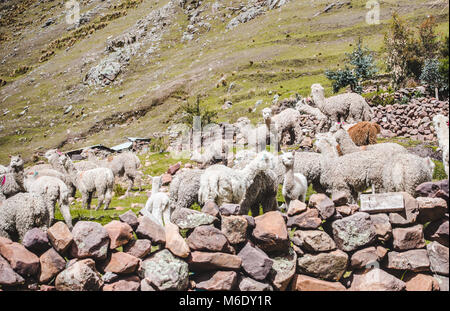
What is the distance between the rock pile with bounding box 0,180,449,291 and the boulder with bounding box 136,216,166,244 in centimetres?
1

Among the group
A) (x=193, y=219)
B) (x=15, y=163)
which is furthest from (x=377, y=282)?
(x=15, y=163)

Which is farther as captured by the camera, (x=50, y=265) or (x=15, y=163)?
(x=15, y=163)

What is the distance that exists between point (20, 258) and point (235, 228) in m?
3.11

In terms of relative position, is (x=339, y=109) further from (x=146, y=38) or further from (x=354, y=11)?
(x=146, y=38)

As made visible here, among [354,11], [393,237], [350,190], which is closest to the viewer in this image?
[393,237]

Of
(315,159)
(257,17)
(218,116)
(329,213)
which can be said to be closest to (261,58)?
(218,116)

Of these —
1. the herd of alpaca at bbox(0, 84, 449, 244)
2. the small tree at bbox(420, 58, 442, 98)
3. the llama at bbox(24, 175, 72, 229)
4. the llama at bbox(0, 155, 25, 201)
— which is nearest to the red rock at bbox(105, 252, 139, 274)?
the herd of alpaca at bbox(0, 84, 449, 244)

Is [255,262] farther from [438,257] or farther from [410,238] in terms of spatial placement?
[438,257]

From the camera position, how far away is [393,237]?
15.7 ft

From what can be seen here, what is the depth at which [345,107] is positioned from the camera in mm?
17016

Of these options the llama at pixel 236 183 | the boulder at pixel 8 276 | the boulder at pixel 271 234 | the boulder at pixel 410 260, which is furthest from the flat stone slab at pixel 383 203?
the boulder at pixel 8 276

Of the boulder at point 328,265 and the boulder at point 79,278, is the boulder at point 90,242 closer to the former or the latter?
the boulder at point 79,278

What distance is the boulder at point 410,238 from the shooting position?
4633 mm
